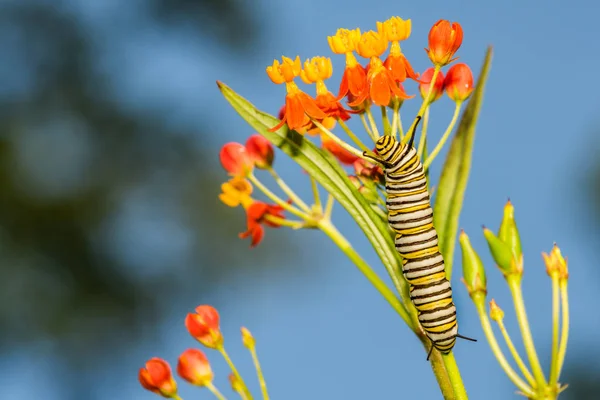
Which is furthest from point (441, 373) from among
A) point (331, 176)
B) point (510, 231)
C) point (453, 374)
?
point (331, 176)

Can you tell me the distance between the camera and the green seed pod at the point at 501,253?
136 cm

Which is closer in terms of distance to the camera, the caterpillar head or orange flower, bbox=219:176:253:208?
the caterpillar head

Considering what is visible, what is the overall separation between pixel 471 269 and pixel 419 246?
153 millimetres

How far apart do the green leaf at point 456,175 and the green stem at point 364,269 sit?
108mm

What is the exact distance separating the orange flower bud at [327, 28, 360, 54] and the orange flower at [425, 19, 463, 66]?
128mm

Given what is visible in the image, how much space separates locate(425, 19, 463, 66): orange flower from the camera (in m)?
1.49

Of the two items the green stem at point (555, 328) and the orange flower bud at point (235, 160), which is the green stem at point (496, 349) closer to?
the green stem at point (555, 328)

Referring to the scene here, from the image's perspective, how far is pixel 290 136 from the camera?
145 cm

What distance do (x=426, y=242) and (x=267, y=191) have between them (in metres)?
0.42

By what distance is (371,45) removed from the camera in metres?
1.50

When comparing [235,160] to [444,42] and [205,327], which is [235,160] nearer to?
[205,327]

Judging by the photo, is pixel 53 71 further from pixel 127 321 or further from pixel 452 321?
pixel 452 321

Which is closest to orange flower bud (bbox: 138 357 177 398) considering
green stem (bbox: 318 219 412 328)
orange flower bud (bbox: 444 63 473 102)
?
green stem (bbox: 318 219 412 328)

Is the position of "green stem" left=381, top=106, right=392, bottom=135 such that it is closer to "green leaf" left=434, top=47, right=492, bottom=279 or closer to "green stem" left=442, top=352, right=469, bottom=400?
"green leaf" left=434, top=47, right=492, bottom=279
